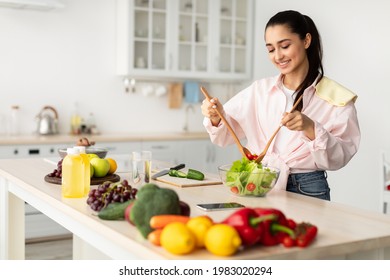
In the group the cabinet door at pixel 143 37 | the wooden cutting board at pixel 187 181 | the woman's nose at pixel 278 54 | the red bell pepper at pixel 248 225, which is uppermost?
the cabinet door at pixel 143 37

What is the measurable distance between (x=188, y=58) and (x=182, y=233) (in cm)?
429

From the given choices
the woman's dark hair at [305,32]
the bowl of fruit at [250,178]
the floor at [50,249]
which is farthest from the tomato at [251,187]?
the floor at [50,249]

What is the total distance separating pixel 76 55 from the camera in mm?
5051

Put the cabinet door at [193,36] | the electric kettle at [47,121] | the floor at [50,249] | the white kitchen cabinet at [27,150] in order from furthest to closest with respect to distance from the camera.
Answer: the cabinet door at [193,36], the electric kettle at [47,121], the white kitchen cabinet at [27,150], the floor at [50,249]

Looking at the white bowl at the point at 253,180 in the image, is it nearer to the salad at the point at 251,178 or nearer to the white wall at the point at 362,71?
the salad at the point at 251,178

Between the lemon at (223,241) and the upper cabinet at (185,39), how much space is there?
3.93 m

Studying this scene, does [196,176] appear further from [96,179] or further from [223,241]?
[223,241]

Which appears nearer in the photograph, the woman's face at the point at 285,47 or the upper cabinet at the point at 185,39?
the woman's face at the point at 285,47

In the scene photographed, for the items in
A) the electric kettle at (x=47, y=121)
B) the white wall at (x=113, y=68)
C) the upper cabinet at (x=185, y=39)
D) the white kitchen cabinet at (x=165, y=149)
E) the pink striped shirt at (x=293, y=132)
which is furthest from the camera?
the upper cabinet at (x=185, y=39)

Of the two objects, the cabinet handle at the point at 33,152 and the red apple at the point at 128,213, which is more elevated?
the red apple at the point at 128,213

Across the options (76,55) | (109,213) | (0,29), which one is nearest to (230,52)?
(76,55)

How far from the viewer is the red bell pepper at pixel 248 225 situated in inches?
49.4

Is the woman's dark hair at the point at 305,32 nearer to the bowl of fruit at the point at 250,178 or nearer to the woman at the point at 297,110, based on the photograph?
the woman at the point at 297,110
